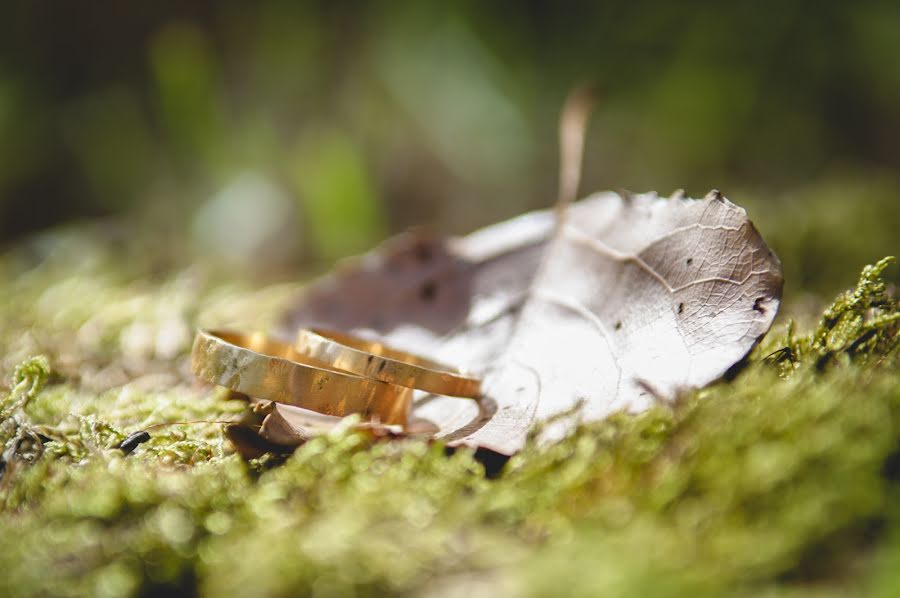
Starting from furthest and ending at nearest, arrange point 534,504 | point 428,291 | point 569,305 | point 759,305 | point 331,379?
point 428,291, point 569,305, point 331,379, point 759,305, point 534,504

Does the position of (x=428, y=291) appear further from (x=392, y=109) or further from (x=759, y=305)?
(x=392, y=109)

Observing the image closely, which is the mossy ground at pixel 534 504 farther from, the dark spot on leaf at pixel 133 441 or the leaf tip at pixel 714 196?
the leaf tip at pixel 714 196

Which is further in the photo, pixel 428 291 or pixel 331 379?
pixel 428 291

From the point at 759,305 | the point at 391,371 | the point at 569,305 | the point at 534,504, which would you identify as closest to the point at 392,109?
the point at 569,305

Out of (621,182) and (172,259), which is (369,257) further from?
(621,182)

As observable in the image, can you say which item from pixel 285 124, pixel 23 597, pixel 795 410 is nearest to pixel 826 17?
pixel 285 124

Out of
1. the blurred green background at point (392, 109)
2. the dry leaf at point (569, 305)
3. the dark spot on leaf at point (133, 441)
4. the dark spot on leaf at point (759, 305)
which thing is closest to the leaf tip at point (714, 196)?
the dry leaf at point (569, 305)
